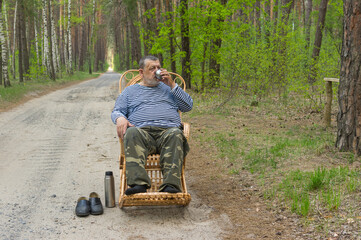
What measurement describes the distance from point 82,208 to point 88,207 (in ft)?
0.22

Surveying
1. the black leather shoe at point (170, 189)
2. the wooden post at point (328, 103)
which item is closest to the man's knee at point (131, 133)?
the black leather shoe at point (170, 189)

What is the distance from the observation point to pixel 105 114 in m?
11.3

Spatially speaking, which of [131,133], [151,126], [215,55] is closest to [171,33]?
[215,55]

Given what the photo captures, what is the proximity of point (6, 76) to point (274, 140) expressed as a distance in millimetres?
14742

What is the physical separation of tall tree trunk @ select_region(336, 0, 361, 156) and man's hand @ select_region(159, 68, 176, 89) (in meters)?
2.44

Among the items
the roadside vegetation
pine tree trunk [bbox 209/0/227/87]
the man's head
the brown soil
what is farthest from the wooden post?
the man's head

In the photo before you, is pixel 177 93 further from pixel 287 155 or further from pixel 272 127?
pixel 272 127

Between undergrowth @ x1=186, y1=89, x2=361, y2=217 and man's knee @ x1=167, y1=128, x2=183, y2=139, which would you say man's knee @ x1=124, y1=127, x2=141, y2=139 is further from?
undergrowth @ x1=186, y1=89, x2=361, y2=217

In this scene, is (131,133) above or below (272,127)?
above

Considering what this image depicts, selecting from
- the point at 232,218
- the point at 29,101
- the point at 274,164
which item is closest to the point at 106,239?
the point at 232,218

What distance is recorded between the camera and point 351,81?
5.02m

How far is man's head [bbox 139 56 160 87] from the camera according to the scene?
4.62m

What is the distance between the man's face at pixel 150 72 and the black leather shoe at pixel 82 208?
1.66 m

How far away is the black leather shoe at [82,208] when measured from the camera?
12.6 ft
